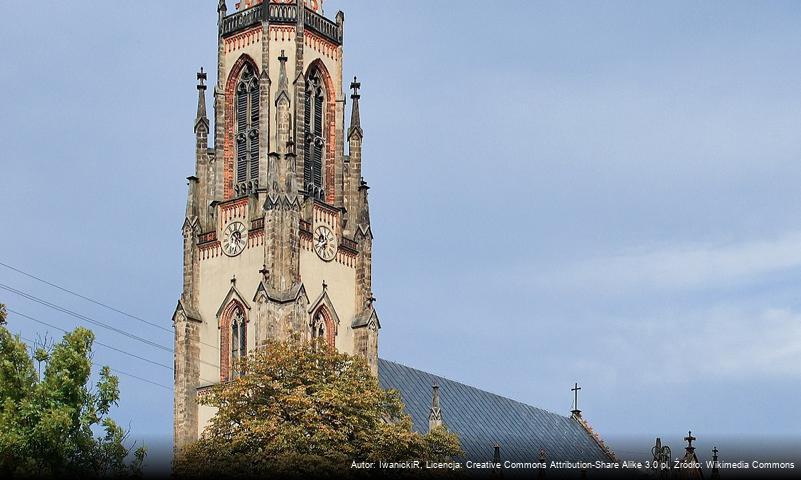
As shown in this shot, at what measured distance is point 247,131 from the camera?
84.1 metres

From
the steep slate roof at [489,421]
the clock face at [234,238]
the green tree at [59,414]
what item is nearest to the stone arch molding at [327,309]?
the clock face at [234,238]

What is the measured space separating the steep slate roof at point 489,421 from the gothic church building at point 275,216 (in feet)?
0.68

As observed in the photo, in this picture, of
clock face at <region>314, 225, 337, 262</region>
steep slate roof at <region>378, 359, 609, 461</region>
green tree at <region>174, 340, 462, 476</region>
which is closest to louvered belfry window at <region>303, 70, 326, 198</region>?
clock face at <region>314, 225, 337, 262</region>

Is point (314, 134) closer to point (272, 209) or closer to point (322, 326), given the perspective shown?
point (272, 209)

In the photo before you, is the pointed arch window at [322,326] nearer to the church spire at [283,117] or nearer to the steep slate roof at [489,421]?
the steep slate roof at [489,421]

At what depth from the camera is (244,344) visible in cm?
7956

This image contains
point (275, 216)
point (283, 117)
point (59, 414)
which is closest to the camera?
point (59, 414)

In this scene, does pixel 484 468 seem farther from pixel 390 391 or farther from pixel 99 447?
pixel 99 447

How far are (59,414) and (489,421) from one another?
41.0 metres

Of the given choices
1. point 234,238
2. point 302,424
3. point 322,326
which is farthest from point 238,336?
point 302,424

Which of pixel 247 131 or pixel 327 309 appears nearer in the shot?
pixel 327 309

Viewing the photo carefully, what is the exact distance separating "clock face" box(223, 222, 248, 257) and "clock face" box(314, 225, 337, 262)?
11.1ft

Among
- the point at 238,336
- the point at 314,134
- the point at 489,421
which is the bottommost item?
the point at 489,421

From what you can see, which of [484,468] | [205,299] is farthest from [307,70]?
[484,468]
